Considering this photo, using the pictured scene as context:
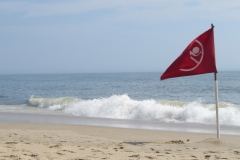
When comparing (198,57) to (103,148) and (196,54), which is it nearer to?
(196,54)

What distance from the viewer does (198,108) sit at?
16391 millimetres

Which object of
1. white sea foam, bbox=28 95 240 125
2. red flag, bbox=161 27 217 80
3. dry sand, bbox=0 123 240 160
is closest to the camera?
dry sand, bbox=0 123 240 160

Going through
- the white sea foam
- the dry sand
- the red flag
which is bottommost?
the white sea foam

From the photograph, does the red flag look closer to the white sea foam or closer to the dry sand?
the dry sand

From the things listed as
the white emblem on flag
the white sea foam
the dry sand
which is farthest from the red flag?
the white sea foam

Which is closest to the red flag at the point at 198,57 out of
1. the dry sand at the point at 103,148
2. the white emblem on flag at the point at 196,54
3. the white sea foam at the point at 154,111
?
the white emblem on flag at the point at 196,54

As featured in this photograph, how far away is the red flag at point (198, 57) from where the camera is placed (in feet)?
27.9

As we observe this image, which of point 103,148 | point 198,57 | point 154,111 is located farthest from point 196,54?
point 154,111

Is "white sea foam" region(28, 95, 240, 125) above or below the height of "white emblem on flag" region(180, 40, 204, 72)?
below

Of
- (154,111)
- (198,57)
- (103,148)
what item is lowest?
(154,111)

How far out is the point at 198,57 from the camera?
8570 millimetres

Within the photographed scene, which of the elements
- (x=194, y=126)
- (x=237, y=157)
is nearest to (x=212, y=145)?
(x=237, y=157)

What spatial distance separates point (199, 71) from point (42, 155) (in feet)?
13.6

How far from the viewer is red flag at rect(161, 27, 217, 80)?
851cm
